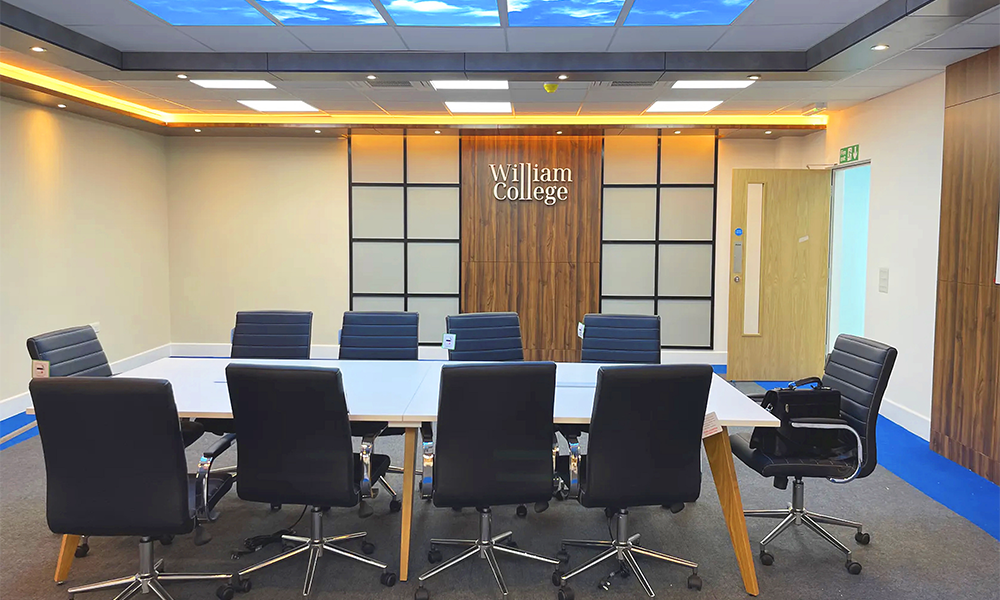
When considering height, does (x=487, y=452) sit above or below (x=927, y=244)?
below

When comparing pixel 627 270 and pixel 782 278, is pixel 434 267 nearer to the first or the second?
pixel 627 270

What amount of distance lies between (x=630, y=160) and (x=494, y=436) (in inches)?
218

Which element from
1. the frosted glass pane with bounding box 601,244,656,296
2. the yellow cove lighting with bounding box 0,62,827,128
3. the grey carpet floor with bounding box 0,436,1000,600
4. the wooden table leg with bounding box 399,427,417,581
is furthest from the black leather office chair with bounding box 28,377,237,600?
the frosted glass pane with bounding box 601,244,656,296

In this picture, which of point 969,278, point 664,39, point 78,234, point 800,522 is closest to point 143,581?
point 800,522

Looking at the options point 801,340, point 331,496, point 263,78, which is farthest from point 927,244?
point 263,78

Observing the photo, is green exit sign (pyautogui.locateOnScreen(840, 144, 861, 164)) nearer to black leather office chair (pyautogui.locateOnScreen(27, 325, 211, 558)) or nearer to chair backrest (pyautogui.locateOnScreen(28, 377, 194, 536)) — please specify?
black leather office chair (pyautogui.locateOnScreen(27, 325, 211, 558))

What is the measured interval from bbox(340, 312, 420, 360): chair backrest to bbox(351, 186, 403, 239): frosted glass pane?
3.29 meters

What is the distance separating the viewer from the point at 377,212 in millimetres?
7805

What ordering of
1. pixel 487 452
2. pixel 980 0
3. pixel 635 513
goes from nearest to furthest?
1. pixel 487 452
2. pixel 980 0
3. pixel 635 513

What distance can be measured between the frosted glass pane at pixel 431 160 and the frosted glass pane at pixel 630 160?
1.70 meters

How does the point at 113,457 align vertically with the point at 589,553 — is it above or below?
above

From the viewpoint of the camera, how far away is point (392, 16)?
12.9 feet

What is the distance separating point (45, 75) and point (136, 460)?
4.15 m

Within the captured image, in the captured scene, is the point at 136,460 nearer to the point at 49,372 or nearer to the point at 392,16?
the point at 49,372
